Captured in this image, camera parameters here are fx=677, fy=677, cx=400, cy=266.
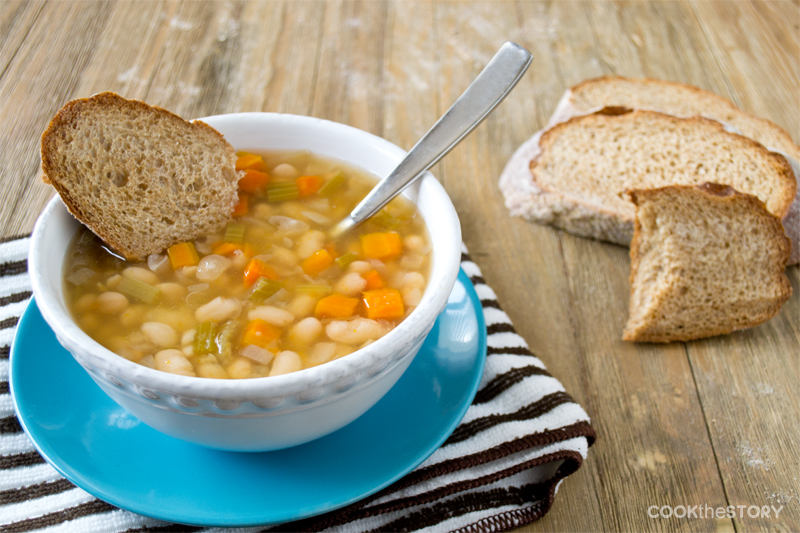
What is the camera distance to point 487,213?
243 cm

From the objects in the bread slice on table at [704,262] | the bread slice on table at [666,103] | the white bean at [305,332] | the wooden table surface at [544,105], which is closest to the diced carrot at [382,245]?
the white bean at [305,332]

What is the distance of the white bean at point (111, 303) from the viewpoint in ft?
4.47

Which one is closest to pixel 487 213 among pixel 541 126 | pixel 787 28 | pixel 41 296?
pixel 541 126

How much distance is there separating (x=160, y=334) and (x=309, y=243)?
1.30 feet

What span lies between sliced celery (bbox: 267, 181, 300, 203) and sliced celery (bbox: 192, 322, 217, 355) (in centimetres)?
43

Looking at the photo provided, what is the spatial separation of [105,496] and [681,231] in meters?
1.73

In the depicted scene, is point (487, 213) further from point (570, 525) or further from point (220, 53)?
point (220, 53)

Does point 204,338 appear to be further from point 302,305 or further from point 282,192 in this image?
point 282,192

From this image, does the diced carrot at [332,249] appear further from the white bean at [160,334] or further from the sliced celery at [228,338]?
the white bean at [160,334]

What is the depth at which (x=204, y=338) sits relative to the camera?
133 centimetres

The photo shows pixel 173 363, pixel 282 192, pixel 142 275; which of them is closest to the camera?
pixel 173 363

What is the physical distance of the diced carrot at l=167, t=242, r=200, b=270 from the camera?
153 cm

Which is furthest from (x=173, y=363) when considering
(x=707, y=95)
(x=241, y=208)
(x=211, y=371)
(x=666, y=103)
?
(x=707, y=95)

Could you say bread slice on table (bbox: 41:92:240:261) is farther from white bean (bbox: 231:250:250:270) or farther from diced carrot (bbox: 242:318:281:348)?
diced carrot (bbox: 242:318:281:348)
